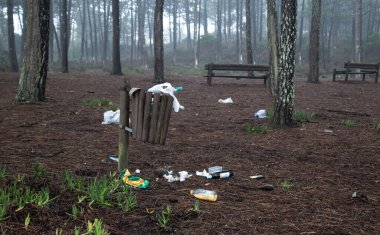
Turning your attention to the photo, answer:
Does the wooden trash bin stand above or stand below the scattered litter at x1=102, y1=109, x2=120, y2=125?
above

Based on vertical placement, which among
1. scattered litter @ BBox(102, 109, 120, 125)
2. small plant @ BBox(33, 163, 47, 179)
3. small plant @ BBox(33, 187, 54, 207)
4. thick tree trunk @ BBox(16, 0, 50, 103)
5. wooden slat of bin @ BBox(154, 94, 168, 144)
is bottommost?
small plant @ BBox(33, 187, 54, 207)

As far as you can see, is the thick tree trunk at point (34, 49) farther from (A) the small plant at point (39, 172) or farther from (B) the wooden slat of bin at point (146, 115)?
(B) the wooden slat of bin at point (146, 115)

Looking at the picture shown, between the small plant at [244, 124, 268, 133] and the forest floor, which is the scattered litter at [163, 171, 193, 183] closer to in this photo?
the forest floor

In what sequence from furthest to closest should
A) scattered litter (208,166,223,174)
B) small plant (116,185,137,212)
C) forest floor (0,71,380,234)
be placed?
scattered litter (208,166,223,174)
small plant (116,185,137,212)
forest floor (0,71,380,234)

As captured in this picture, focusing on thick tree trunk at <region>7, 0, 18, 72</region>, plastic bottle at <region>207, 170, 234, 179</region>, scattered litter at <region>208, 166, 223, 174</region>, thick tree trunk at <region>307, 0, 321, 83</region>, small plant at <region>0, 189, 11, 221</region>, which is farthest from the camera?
thick tree trunk at <region>7, 0, 18, 72</region>

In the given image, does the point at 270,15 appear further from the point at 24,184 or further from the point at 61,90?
the point at 24,184

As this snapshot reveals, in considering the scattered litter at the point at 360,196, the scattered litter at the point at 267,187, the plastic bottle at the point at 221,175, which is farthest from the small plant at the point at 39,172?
the scattered litter at the point at 360,196

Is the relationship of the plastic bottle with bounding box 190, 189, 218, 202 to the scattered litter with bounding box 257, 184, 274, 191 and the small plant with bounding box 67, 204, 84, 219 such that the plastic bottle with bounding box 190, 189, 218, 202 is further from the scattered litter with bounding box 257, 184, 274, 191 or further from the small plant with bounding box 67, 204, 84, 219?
the small plant with bounding box 67, 204, 84, 219

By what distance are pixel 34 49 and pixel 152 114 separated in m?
6.22

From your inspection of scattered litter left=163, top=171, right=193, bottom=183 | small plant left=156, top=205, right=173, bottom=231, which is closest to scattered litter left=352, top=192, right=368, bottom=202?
scattered litter left=163, top=171, right=193, bottom=183

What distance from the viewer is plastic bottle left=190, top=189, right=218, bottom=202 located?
3512mm

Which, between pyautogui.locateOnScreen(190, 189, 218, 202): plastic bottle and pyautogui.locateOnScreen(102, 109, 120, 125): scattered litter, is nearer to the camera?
pyautogui.locateOnScreen(190, 189, 218, 202): plastic bottle

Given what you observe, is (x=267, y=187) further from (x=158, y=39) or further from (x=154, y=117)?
(x=158, y=39)

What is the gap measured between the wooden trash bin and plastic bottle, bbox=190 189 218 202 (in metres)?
0.72
